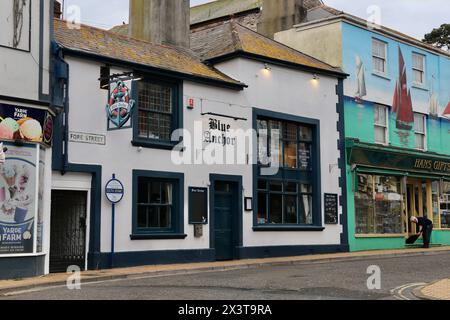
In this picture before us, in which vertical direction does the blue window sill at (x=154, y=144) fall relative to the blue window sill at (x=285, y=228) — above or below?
above

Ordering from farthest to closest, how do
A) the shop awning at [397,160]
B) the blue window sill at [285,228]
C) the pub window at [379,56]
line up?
the pub window at [379,56]
the shop awning at [397,160]
the blue window sill at [285,228]

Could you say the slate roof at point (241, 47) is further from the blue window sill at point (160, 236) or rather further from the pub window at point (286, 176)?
the blue window sill at point (160, 236)

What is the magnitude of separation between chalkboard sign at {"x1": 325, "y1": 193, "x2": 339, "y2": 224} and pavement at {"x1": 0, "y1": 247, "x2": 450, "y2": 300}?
1.38 metres

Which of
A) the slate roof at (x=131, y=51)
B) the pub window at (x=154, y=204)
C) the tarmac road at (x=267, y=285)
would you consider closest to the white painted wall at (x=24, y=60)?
the slate roof at (x=131, y=51)

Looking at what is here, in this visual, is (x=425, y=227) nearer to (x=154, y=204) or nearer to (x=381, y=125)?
(x=381, y=125)

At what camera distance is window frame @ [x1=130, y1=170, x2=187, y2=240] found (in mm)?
18172

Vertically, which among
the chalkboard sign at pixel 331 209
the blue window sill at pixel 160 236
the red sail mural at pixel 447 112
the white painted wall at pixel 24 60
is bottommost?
the blue window sill at pixel 160 236

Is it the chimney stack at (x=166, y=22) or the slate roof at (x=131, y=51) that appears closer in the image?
the slate roof at (x=131, y=51)

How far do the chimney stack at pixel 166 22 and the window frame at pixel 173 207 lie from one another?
651 cm

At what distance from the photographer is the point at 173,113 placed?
1958 cm

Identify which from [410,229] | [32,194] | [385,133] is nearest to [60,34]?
[32,194]

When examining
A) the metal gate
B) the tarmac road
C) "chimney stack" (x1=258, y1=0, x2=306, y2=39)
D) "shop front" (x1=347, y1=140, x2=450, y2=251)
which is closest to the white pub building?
the metal gate

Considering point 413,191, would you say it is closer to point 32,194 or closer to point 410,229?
point 410,229

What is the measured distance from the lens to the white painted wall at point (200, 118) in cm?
1745
